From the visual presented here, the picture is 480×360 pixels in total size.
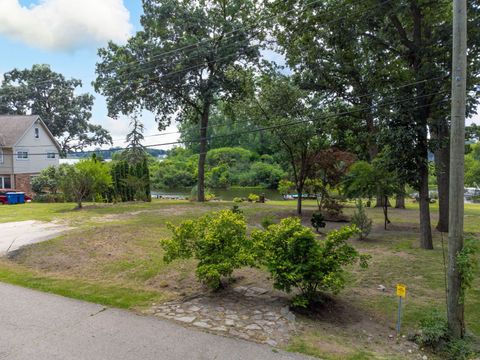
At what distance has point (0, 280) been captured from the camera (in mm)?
7457

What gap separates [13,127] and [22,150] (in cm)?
232

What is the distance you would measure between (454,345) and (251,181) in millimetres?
42925

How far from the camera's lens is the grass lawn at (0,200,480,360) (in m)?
5.08

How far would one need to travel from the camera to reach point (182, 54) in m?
19.5

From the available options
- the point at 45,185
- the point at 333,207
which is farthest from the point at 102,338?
the point at 45,185

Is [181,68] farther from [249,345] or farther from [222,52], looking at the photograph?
[249,345]

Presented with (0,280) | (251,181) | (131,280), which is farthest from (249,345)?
(251,181)

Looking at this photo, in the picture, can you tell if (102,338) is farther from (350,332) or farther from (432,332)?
(432,332)

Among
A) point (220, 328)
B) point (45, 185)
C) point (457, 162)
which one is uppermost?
point (457, 162)

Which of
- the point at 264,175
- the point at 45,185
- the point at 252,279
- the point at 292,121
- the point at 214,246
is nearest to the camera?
the point at 214,246

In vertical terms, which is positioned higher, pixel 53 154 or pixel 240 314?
pixel 53 154

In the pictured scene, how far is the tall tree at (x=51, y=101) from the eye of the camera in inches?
1587

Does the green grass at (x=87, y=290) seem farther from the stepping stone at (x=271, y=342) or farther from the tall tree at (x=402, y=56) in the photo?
the tall tree at (x=402, y=56)

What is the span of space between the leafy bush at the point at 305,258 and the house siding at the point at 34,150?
29.0 metres
